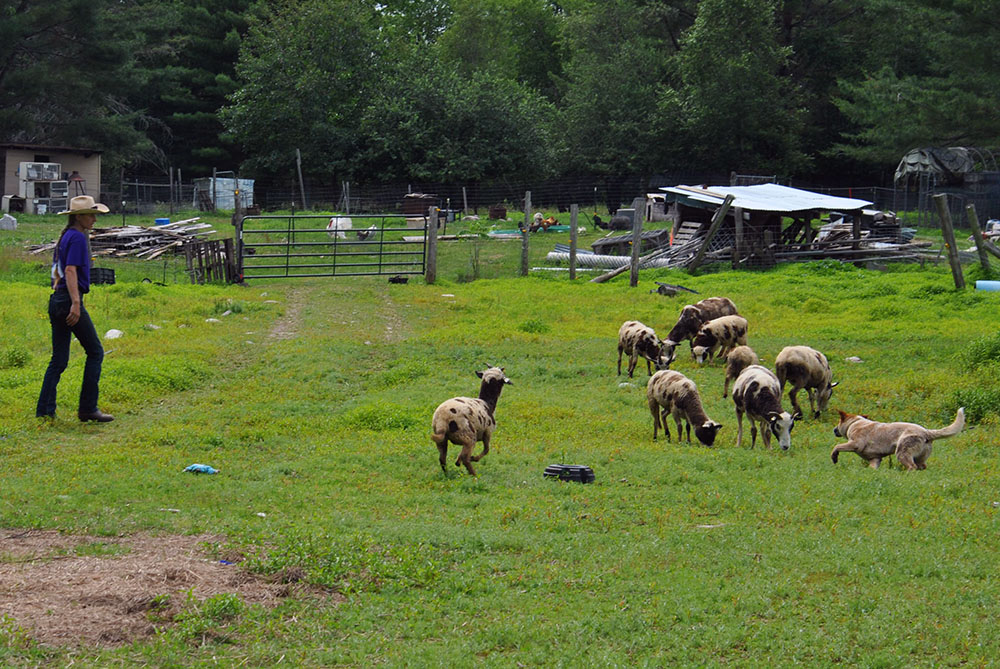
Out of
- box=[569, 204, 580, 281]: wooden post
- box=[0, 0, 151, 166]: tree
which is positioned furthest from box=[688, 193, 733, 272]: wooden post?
box=[0, 0, 151, 166]: tree

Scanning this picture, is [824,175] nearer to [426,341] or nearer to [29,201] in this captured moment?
[29,201]

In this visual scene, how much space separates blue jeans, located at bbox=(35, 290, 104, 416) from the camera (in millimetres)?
11039

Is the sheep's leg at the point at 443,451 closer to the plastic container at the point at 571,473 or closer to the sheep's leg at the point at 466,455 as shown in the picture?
the sheep's leg at the point at 466,455

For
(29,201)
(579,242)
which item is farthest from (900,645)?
(29,201)

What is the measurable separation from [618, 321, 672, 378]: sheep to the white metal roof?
12684mm

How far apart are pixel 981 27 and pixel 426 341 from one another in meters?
25.1

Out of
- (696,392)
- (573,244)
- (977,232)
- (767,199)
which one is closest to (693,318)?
(696,392)

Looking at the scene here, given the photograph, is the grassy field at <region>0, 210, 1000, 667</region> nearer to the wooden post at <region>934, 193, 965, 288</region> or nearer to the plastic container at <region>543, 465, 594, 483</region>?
the plastic container at <region>543, 465, 594, 483</region>

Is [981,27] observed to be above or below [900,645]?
above

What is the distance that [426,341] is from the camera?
57.1 feet

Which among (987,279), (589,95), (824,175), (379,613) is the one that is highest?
(589,95)

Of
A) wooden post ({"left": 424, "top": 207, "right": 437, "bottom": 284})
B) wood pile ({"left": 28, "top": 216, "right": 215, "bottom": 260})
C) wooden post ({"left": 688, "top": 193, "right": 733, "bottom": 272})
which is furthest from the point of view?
wood pile ({"left": 28, "top": 216, "right": 215, "bottom": 260})

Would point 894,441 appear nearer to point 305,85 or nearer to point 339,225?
point 339,225

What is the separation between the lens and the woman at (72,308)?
11.0m
